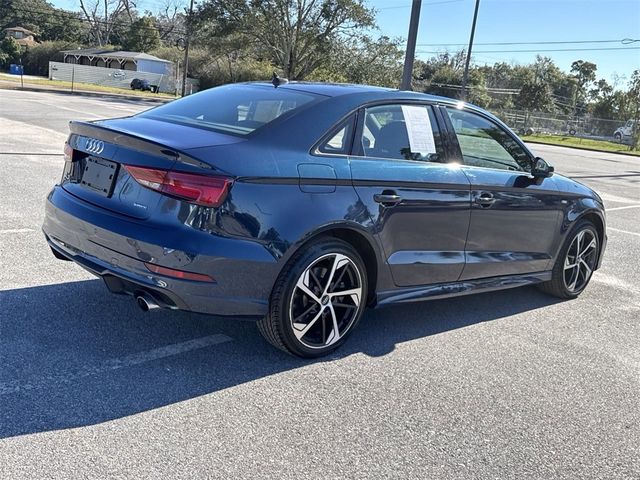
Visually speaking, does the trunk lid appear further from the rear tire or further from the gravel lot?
the rear tire

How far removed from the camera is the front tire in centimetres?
366

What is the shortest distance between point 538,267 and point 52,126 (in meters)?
14.7

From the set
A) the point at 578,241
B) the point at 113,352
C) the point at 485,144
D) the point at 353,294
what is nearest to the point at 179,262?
the point at 113,352

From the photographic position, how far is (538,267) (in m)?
5.41

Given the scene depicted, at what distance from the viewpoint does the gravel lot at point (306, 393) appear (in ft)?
9.36

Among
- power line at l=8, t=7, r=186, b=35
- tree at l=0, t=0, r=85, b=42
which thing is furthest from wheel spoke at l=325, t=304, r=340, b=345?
tree at l=0, t=0, r=85, b=42

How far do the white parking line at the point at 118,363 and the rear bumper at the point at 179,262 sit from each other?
40 centimetres

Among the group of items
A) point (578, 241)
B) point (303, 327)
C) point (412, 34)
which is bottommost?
point (303, 327)

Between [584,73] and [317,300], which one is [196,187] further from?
[584,73]

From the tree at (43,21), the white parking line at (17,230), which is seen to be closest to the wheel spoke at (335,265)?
the white parking line at (17,230)

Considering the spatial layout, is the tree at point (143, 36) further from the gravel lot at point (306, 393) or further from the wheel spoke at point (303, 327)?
the wheel spoke at point (303, 327)

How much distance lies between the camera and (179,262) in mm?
3344

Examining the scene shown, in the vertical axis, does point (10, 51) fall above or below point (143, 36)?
below

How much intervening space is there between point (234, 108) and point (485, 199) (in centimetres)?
191
